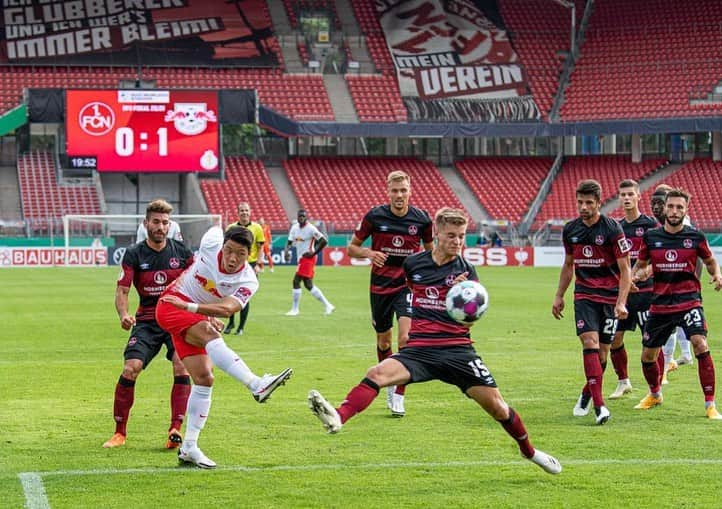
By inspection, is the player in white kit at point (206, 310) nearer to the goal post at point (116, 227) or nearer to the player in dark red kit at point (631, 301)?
the player in dark red kit at point (631, 301)

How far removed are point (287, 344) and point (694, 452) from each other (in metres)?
10.2

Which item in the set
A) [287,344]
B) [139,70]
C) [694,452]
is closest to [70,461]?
[694,452]

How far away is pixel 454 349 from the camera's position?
8.55 metres

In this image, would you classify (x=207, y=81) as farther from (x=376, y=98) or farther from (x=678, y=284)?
(x=678, y=284)

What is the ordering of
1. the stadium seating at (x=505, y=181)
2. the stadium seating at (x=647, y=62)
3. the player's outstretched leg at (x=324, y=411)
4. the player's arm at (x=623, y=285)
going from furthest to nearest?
the stadium seating at (x=647, y=62)
the stadium seating at (x=505, y=181)
the player's arm at (x=623, y=285)
the player's outstretched leg at (x=324, y=411)

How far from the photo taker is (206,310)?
876cm

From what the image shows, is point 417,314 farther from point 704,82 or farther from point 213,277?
point 704,82

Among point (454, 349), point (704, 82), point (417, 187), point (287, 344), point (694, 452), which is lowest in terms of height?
point (417, 187)

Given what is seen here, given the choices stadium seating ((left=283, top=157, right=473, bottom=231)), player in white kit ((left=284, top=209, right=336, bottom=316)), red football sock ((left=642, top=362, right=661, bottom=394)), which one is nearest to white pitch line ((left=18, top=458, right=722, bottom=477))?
red football sock ((left=642, top=362, right=661, bottom=394))

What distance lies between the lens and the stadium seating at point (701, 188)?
5353 cm

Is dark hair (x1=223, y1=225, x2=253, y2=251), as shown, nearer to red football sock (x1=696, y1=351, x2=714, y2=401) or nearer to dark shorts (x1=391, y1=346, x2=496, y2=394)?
dark shorts (x1=391, y1=346, x2=496, y2=394)

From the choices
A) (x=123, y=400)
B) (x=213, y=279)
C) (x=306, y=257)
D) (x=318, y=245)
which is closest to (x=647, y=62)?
(x=306, y=257)

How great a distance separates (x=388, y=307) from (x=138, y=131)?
3976cm

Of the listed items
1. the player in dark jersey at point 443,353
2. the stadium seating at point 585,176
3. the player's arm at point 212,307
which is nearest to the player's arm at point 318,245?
the player's arm at point 212,307
